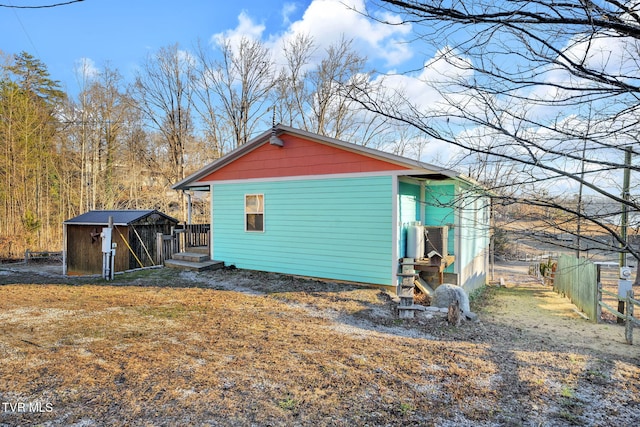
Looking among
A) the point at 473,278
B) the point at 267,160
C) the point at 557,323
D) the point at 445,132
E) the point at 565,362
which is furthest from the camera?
the point at 473,278

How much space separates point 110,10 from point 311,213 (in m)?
5.58

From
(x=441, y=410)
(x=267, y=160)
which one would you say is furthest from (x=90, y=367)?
(x=267, y=160)

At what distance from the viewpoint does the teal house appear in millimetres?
7832

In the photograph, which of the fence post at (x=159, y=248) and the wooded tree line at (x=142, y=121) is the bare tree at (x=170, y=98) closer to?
the wooded tree line at (x=142, y=121)

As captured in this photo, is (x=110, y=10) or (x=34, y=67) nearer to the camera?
(x=110, y=10)

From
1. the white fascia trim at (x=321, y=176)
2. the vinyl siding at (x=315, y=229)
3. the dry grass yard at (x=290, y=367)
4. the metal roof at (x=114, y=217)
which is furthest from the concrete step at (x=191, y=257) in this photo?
the dry grass yard at (x=290, y=367)

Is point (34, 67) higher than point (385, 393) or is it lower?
higher

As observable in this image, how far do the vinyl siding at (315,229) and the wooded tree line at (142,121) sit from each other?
27.8 feet

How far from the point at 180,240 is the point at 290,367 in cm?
920

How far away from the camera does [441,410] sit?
2.90m

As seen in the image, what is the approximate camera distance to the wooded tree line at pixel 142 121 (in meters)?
16.3

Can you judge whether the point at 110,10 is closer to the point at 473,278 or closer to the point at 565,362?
the point at 565,362

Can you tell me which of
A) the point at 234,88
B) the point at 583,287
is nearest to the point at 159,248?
the point at 583,287

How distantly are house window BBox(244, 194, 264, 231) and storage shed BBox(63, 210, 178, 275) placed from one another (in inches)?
153
